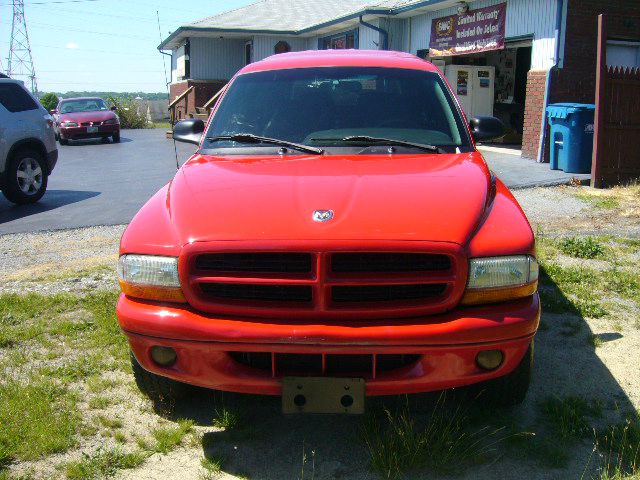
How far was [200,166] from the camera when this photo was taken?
3848 mm

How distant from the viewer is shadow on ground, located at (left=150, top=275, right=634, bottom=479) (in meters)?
3.07

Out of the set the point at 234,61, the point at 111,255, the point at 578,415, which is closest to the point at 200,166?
the point at 578,415

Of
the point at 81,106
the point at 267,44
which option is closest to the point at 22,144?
the point at 81,106

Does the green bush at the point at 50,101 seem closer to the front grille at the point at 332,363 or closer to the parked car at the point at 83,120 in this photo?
the parked car at the point at 83,120

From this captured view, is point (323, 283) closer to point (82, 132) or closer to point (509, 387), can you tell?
point (509, 387)

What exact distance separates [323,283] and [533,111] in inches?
470

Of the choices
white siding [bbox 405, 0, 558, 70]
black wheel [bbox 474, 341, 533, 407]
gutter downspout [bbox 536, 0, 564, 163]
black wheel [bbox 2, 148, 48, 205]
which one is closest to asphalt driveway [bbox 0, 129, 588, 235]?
black wheel [bbox 2, 148, 48, 205]

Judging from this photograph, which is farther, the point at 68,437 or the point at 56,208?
the point at 56,208

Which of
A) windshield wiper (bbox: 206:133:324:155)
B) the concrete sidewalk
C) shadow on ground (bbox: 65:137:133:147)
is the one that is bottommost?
shadow on ground (bbox: 65:137:133:147)

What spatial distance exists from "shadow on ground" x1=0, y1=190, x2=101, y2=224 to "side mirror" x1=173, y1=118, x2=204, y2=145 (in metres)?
5.22

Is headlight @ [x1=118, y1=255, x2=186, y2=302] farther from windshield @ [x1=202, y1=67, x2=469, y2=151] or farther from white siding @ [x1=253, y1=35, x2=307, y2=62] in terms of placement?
white siding @ [x1=253, y1=35, x2=307, y2=62]

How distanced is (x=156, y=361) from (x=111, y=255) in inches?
161

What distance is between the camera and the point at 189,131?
4.88 meters

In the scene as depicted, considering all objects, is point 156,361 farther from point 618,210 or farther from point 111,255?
point 618,210
